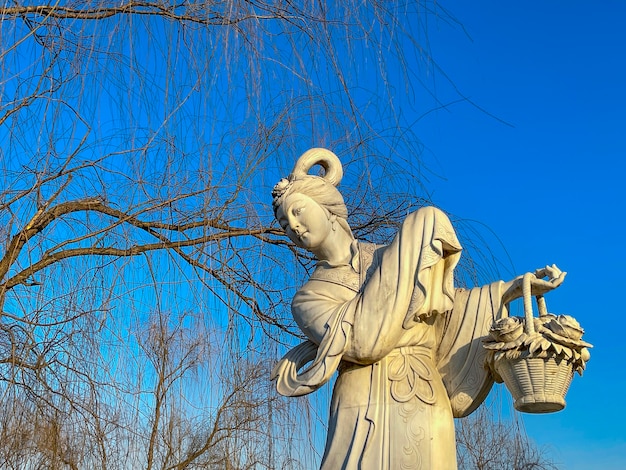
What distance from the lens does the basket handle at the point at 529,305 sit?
3.15 metres

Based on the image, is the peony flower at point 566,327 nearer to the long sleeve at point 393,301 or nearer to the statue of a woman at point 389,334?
the statue of a woman at point 389,334

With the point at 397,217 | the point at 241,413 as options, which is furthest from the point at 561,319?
the point at 397,217

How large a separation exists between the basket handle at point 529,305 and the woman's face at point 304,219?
885 millimetres

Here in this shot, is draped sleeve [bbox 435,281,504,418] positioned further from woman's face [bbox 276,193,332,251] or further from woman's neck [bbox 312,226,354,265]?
woman's face [bbox 276,193,332,251]

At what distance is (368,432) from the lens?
3.30 m

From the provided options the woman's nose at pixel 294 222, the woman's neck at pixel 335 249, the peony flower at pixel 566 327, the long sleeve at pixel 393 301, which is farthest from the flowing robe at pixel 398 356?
the peony flower at pixel 566 327

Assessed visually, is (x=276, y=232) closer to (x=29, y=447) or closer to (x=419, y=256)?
(x=29, y=447)

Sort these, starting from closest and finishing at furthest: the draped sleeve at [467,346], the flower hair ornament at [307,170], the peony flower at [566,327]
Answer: the peony flower at [566,327]
the draped sleeve at [467,346]
the flower hair ornament at [307,170]

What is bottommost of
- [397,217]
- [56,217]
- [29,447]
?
[29,447]

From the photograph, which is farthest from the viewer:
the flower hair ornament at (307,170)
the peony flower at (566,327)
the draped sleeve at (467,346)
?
the flower hair ornament at (307,170)

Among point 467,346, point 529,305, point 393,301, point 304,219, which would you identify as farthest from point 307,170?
point 529,305

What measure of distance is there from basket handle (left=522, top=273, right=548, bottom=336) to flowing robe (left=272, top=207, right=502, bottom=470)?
210 millimetres

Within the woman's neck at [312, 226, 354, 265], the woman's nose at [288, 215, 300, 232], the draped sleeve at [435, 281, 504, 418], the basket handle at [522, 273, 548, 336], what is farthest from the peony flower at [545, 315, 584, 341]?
the woman's nose at [288, 215, 300, 232]

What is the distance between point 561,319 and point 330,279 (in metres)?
0.99
